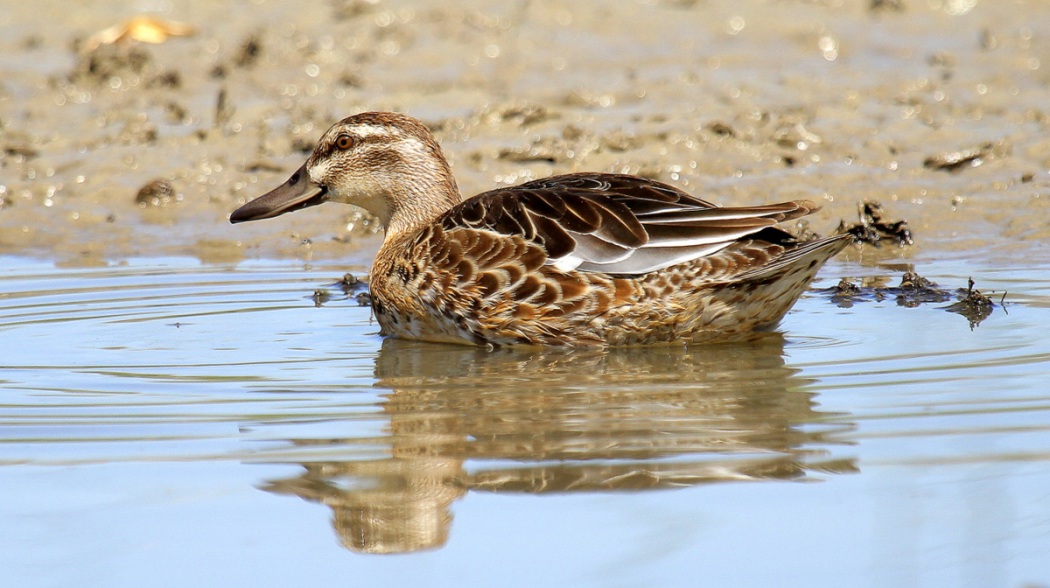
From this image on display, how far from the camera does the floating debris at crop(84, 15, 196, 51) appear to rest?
13.1 metres

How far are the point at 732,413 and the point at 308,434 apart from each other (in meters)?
1.57

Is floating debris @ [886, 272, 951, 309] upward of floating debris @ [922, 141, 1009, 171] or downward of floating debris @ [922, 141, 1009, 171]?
downward

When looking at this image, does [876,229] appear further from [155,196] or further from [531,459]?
[155,196]

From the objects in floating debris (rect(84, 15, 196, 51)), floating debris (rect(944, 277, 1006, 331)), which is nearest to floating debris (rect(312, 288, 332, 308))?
floating debris (rect(944, 277, 1006, 331))

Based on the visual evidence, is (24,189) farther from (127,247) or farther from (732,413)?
(732,413)

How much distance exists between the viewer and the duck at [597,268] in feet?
21.0

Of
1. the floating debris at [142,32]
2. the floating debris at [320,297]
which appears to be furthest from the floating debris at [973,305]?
the floating debris at [142,32]

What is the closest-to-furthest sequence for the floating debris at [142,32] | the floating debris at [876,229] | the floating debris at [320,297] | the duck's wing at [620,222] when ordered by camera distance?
the duck's wing at [620,222] < the floating debris at [320,297] < the floating debris at [876,229] < the floating debris at [142,32]

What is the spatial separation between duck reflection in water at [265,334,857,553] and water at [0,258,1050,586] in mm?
14

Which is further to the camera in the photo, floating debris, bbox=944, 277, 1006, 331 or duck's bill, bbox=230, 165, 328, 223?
duck's bill, bbox=230, 165, 328, 223

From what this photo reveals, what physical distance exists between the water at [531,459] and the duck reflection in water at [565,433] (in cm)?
1

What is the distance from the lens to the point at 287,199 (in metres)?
7.92

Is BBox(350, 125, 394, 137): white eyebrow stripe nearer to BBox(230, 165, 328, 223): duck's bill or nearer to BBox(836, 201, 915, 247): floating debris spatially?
BBox(230, 165, 328, 223): duck's bill

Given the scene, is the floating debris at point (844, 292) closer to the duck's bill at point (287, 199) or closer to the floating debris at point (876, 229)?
the floating debris at point (876, 229)
